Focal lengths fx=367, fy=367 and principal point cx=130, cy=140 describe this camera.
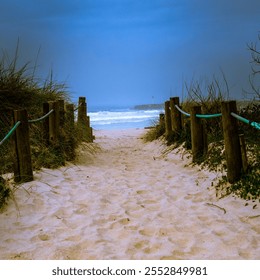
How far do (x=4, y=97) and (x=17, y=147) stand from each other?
6.60 feet

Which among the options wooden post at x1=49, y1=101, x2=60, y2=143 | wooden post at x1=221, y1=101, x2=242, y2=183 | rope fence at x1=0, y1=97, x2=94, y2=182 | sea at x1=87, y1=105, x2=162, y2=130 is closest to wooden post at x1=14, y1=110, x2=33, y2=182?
rope fence at x1=0, y1=97, x2=94, y2=182

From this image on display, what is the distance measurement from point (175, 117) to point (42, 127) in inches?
110

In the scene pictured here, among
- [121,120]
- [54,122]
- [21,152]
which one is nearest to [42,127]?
[54,122]

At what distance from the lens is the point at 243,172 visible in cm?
416

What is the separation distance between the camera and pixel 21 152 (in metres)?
4.57

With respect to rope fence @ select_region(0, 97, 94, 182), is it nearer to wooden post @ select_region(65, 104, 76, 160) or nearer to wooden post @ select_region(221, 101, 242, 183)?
wooden post @ select_region(65, 104, 76, 160)

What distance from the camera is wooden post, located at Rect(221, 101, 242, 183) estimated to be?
4.12 m

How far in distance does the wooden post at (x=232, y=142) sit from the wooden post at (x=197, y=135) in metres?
1.45

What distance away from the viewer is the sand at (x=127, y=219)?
290 centimetres

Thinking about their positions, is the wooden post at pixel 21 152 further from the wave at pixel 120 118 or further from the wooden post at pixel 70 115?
the wave at pixel 120 118

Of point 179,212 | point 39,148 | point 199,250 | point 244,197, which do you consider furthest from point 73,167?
point 199,250

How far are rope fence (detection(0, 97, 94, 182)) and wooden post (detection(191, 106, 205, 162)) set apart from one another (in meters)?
2.23

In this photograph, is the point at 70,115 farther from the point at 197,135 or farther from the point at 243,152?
the point at 243,152

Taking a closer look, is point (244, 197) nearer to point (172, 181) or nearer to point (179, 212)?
point (179, 212)
